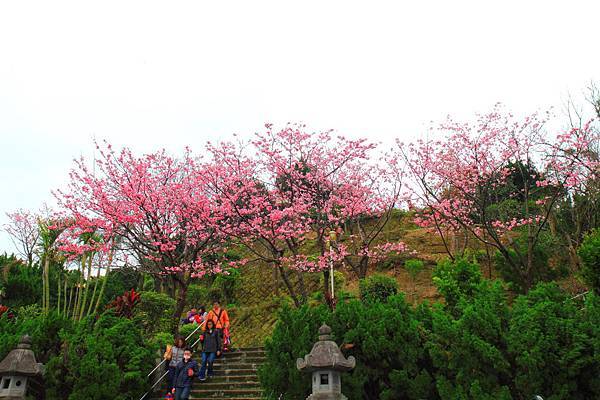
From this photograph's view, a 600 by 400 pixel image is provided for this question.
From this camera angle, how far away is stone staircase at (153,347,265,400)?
983cm

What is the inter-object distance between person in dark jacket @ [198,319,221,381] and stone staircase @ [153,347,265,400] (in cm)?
22

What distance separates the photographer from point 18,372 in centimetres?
730

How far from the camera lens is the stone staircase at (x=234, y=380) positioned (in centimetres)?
983

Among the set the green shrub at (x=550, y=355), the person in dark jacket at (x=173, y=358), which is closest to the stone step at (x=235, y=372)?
the person in dark jacket at (x=173, y=358)

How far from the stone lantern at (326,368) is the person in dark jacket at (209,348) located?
203 inches

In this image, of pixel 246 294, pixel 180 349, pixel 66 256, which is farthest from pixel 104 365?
pixel 246 294

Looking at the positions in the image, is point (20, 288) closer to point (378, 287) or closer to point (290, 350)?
point (378, 287)

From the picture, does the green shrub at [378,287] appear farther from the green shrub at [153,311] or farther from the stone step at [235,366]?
the green shrub at [153,311]

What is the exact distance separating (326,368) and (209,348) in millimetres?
5464

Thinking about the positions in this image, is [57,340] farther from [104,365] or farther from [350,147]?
[350,147]

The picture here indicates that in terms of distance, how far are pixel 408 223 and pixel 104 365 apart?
20088mm

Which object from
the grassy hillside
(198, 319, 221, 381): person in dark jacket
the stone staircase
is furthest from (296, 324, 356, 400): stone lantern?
the grassy hillside

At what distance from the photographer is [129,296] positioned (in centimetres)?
1256

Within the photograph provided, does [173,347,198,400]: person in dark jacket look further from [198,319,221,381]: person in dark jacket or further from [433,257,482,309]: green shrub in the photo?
[433,257,482,309]: green shrub
